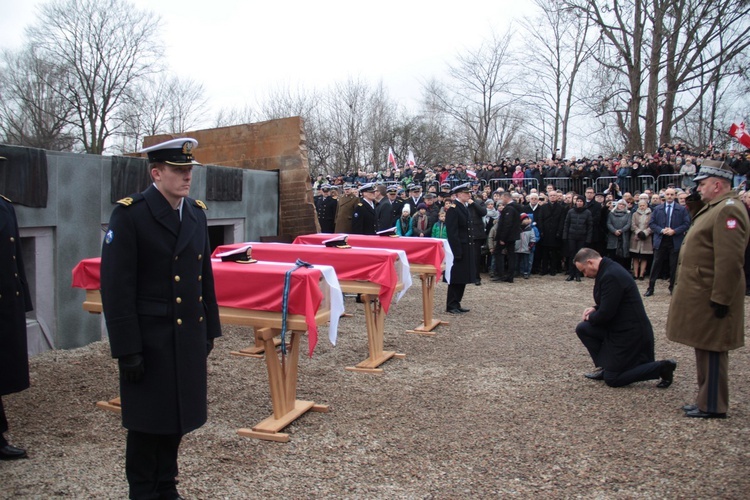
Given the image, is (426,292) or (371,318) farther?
(426,292)

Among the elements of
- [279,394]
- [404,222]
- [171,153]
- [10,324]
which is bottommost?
[279,394]

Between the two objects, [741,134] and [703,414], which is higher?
[741,134]

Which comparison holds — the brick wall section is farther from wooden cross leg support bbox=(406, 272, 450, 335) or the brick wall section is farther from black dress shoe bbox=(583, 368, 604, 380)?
black dress shoe bbox=(583, 368, 604, 380)

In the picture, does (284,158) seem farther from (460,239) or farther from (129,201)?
(129,201)

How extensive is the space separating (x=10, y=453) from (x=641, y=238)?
39.9ft

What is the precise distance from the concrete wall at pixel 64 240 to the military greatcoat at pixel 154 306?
4341 millimetres

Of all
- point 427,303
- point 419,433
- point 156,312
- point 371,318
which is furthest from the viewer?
point 427,303

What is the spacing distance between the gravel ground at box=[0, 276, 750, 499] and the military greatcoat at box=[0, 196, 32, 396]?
57 cm

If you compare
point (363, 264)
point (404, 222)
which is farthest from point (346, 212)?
point (363, 264)

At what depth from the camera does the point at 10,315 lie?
14.1 feet

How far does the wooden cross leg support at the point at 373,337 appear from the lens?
6.78m

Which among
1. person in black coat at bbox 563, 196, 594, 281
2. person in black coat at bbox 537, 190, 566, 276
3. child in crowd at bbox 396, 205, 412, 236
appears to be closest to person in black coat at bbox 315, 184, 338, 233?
child in crowd at bbox 396, 205, 412, 236

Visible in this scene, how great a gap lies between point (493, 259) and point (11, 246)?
11419mm

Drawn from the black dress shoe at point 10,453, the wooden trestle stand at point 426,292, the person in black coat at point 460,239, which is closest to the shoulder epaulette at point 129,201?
the black dress shoe at point 10,453
